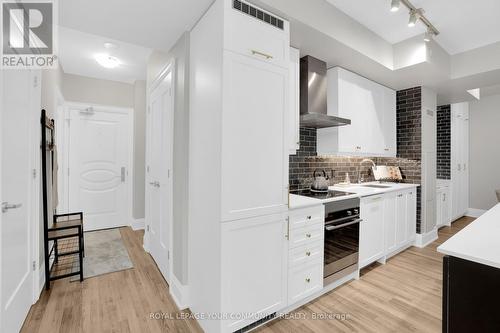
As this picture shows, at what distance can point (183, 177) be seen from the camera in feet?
7.07

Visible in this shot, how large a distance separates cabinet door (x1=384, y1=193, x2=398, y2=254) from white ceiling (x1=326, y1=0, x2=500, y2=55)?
76.9 inches

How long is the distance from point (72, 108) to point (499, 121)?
8.22m

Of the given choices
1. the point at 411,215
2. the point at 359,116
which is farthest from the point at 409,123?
the point at 411,215

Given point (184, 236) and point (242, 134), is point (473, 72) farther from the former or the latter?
point (184, 236)

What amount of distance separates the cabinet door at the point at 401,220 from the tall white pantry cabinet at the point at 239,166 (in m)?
2.10

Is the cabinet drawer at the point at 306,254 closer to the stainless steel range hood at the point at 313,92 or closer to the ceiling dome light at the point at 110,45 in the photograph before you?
the stainless steel range hood at the point at 313,92

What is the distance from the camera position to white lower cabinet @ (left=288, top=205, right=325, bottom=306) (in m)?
1.98

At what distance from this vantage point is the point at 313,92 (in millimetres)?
2602

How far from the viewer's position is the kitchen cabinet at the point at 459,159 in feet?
15.8

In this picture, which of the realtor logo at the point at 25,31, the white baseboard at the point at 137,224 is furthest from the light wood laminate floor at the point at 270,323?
the realtor logo at the point at 25,31

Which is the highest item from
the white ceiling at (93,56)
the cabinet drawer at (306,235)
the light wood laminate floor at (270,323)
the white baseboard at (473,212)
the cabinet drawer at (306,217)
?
the white ceiling at (93,56)

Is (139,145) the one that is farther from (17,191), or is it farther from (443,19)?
(443,19)

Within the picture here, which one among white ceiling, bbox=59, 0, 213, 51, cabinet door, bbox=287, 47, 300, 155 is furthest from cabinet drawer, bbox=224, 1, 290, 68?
cabinet door, bbox=287, 47, 300, 155

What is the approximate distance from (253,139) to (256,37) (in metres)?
0.74
